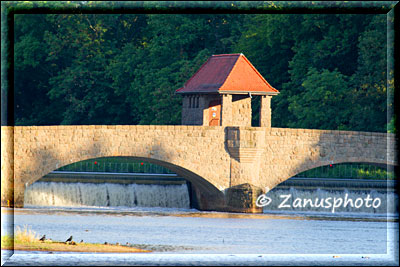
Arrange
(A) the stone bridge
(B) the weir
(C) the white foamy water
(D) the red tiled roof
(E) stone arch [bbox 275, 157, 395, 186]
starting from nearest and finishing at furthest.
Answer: (A) the stone bridge → (E) stone arch [bbox 275, 157, 395, 186] → (C) the white foamy water → (B) the weir → (D) the red tiled roof

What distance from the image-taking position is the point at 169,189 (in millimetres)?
60156

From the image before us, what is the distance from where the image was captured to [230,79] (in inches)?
2386

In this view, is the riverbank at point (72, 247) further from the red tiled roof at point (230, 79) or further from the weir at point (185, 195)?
the red tiled roof at point (230, 79)

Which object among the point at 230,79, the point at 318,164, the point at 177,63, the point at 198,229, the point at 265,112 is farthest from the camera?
the point at 177,63

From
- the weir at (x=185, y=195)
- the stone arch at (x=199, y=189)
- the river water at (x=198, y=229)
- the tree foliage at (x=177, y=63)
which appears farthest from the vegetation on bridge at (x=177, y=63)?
the stone arch at (x=199, y=189)

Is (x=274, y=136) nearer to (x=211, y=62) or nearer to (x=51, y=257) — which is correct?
(x=211, y=62)

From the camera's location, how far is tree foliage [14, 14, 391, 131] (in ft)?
212

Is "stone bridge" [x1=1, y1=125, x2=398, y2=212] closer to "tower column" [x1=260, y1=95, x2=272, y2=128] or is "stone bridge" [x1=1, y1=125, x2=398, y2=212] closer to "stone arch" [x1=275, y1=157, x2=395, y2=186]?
"stone arch" [x1=275, y1=157, x2=395, y2=186]

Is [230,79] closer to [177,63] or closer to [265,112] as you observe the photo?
[265,112]

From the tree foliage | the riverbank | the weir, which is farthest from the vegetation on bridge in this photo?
the riverbank

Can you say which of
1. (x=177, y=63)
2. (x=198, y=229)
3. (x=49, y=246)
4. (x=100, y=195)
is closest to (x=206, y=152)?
(x=100, y=195)

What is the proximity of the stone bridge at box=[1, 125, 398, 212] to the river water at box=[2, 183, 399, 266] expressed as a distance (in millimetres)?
1440

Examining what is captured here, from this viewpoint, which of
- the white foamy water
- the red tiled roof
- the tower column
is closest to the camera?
the white foamy water

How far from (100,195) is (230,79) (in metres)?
9.36
